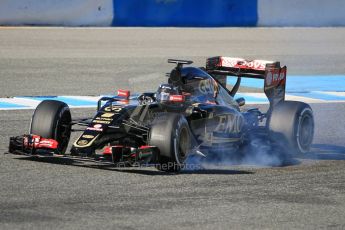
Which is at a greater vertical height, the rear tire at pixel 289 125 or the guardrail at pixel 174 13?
the guardrail at pixel 174 13

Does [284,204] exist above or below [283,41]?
below

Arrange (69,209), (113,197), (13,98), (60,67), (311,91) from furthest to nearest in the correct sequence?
1. (60,67)
2. (311,91)
3. (13,98)
4. (113,197)
5. (69,209)

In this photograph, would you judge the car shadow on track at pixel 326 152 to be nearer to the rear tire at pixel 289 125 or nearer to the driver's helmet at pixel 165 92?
the rear tire at pixel 289 125

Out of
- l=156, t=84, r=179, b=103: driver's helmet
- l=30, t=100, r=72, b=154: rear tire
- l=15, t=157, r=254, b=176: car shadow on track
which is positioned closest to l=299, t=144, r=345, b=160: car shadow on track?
l=15, t=157, r=254, b=176: car shadow on track

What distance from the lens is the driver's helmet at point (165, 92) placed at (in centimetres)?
1062

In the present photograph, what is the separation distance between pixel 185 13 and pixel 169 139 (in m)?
15.5

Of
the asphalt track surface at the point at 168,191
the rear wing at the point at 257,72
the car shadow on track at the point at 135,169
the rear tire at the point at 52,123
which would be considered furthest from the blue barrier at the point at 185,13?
the car shadow on track at the point at 135,169

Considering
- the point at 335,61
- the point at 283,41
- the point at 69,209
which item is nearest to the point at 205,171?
the point at 69,209

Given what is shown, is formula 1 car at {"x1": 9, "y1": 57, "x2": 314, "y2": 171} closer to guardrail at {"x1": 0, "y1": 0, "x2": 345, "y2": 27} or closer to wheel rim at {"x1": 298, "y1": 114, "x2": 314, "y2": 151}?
wheel rim at {"x1": 298, "y1": 114, "x2": 314, "y2": 151}

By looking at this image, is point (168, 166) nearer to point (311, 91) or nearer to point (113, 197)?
point (113, 197)

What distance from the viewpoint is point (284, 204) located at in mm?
8562

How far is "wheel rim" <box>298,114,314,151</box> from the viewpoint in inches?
442

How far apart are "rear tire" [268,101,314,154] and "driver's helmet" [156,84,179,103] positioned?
1203 mm

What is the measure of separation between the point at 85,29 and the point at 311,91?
765cm
